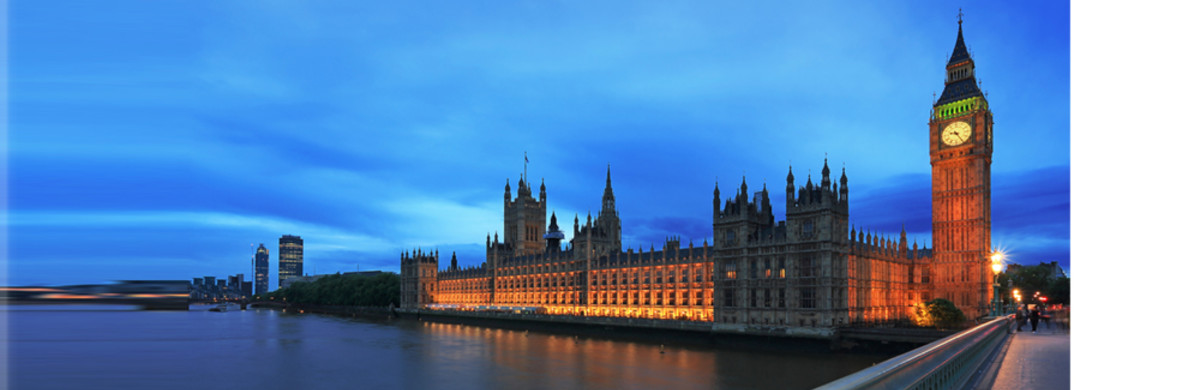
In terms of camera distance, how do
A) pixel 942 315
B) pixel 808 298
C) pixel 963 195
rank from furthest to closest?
pixel 963 195 → pixel 808 298 → pixel 942 315

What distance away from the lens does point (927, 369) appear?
846cm

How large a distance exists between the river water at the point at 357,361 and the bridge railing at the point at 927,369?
22.0 meters

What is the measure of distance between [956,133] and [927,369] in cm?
9930

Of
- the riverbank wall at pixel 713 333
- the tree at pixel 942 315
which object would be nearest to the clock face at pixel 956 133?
the tree at pixel 942 315

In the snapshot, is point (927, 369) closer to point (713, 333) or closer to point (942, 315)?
point (942, 315)

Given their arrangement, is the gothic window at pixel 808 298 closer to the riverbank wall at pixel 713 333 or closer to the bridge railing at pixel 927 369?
the riverbank wall at pixel 713 333

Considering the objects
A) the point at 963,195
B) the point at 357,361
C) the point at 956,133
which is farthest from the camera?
the point at 956,133

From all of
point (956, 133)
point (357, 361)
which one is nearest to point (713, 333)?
point (357, 361)

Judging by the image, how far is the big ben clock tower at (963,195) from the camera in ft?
299

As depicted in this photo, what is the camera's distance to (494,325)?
130m

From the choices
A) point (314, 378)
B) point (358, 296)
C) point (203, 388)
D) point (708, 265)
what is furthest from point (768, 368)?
point (358, 296)

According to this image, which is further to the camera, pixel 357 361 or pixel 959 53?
pixel 959 53
